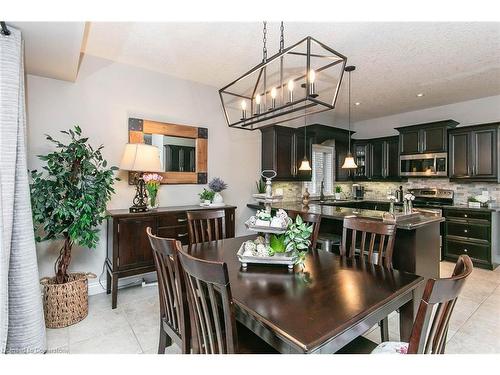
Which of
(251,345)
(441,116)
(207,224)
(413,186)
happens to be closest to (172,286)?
(251,345)

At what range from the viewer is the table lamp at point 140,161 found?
2.99 m

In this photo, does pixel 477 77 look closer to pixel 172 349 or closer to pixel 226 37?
pixel 226 37

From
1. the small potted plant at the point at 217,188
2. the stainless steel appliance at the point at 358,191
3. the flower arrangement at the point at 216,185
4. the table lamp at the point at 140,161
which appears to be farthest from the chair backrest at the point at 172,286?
the stainless steel appliance at the point at 358,191

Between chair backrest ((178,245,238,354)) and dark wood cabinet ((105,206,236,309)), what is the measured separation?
185 centimetres

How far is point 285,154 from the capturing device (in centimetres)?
496

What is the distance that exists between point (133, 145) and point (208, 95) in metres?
1.57

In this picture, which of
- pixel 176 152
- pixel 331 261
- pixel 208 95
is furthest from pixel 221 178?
Answer: pixel 331 261

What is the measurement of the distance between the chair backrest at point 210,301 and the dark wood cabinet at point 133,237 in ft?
6.08

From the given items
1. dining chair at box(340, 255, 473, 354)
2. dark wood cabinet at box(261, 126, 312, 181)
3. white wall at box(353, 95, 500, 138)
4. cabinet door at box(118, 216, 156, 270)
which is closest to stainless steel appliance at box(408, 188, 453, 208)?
white wall at box(353, 95, 500, 138)

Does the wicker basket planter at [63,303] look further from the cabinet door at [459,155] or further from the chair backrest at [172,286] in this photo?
the cabinet door at [459,155]

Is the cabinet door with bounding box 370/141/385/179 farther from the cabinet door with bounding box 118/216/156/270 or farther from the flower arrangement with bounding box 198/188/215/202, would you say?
the cabinet door with bounding box 118/216/156/270

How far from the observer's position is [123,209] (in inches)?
129

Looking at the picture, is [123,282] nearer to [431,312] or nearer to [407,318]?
[407,318]

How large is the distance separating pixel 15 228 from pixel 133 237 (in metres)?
1.19
